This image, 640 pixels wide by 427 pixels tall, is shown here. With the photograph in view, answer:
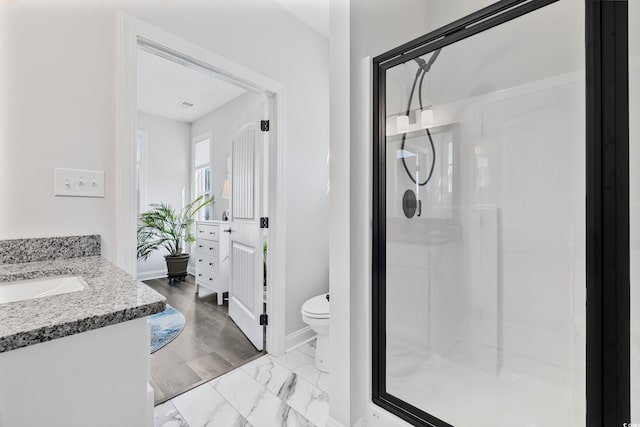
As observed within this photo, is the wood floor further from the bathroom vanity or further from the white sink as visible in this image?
the bathroom vanity

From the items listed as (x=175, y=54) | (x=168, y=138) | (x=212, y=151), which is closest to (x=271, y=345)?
(x=175, y=54)

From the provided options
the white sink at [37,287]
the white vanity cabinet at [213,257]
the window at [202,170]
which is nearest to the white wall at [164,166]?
the window at [202,170]

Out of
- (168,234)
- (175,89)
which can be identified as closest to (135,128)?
(175,89)

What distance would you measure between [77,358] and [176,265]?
4.10 m

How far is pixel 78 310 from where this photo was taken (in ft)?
2.02

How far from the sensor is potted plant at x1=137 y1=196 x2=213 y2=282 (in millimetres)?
4234

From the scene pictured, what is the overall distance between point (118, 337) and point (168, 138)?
472 cm

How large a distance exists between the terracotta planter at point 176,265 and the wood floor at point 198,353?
1.23 m

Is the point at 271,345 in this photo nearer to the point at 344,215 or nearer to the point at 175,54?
the point at 344,215

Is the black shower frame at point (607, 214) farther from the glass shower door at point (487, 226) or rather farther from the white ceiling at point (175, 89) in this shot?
the white ceiling at point (175, 89)

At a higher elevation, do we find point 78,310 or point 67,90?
point 67,90

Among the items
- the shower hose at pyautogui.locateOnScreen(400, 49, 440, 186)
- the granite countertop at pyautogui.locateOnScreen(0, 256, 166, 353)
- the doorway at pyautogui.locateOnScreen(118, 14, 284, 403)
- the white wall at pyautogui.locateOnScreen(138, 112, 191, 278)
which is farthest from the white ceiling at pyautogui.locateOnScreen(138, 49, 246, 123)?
the granite countertop at pyautogui.locateOnScreen(0, 256, 166, 353)

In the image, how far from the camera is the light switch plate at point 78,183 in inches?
52.5

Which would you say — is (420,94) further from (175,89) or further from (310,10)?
(175,89)
